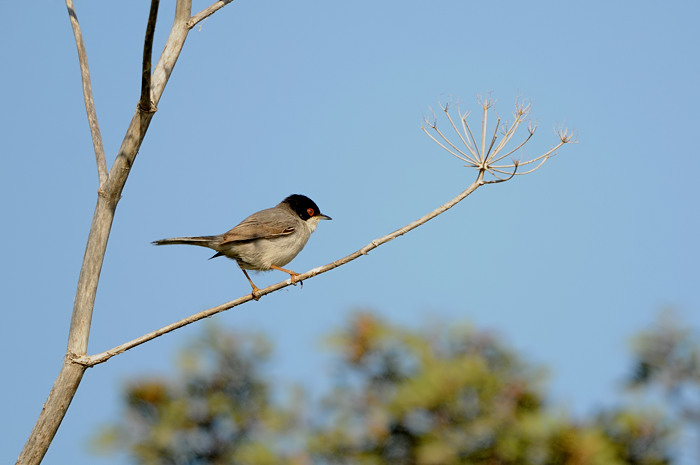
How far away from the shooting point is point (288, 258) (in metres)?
8.87

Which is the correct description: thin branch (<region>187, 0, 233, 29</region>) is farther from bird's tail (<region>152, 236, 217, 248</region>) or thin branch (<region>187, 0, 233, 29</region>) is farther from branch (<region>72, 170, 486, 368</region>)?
bird's tail (<region>152, 236, 217, 248</region>)

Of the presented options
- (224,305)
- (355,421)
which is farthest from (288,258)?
(224,305)

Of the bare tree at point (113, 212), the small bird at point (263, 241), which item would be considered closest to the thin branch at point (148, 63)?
the bare tree at point (113, 212)

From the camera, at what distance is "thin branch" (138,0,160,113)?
4.26m

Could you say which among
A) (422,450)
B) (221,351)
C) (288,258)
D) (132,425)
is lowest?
(422,450)

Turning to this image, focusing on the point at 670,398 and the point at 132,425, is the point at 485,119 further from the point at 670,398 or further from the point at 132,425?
the point at 132,425

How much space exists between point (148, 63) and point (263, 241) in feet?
14.0

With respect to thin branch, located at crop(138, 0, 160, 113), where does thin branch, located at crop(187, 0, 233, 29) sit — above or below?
above

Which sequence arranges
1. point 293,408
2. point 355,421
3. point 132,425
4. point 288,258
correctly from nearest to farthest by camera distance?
1. point 355,421
2. point 293,408
3. point 132,425
4. point 288,258

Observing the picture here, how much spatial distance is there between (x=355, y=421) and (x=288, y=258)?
2.49 metres

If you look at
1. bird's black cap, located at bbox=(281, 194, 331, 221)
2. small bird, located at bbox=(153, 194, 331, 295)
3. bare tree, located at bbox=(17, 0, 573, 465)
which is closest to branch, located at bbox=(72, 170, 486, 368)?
bare tree, located at bbox=(17, 0, 573, 465)

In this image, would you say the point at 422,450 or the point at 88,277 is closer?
the point at 88,277

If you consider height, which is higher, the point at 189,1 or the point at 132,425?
the point at 189,1

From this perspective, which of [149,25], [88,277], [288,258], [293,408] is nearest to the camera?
[149,25]
